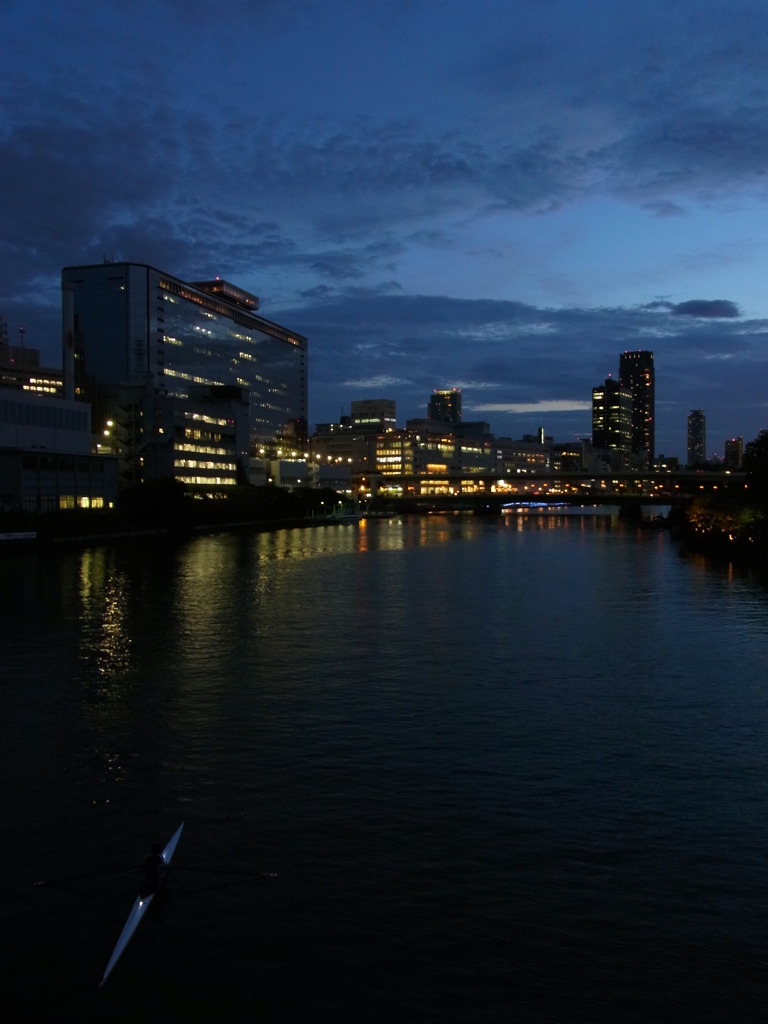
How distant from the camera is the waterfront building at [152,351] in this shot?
9119 centimetres

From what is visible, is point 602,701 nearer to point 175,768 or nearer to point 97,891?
point 175,768

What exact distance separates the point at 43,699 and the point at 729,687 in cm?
1364

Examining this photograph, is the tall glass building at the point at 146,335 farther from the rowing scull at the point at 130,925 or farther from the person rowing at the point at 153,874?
the rowing scull at the point at 130,925

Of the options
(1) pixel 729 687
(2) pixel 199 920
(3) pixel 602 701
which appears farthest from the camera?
(1) pixel 729 687

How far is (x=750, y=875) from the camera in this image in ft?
30.3

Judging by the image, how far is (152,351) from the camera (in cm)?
11231

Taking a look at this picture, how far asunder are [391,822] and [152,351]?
357 feet

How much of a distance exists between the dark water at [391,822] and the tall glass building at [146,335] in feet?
252

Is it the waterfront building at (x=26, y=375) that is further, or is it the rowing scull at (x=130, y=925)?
the waterfront building at (x=26, y=375)

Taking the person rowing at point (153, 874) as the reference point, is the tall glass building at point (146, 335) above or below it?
above

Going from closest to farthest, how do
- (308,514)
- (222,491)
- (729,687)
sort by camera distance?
(729,687) → (222,491) → (308,514)

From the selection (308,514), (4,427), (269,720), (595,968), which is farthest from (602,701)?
(308,514)

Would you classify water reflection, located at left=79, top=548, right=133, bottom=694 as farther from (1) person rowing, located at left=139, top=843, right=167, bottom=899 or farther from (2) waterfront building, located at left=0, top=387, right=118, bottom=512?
(2) waterfront building, located at left=0, top=387, right=118, bottom=512

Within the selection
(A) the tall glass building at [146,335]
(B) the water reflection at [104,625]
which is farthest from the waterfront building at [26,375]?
(B) the water reflection at [104,625]
